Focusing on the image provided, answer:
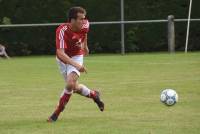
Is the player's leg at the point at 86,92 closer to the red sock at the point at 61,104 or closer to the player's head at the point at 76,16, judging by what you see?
the red sock at the point at 61,104

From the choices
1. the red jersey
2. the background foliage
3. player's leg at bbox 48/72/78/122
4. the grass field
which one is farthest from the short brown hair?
the background foliage

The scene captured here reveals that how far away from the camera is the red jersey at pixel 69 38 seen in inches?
392

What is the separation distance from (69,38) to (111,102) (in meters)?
2.59

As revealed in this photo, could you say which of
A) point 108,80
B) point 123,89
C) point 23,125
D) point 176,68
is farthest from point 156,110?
point 176,68

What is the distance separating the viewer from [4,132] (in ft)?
28.8

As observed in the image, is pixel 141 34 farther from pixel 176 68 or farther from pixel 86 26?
pixel 86 26

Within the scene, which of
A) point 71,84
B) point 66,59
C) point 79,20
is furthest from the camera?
point 71,84

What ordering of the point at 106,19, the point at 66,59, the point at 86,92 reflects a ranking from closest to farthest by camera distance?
the point at 66,59
the point at 86,92
the point at 106,19

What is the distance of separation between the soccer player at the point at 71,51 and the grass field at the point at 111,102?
340 mm

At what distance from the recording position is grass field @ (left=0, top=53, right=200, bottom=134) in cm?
908

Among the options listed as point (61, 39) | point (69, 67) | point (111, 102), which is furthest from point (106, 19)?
point (61, 39)

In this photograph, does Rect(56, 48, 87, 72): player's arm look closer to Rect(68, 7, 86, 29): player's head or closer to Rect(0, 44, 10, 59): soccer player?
Rect(68, 7, 86, 29): player's head

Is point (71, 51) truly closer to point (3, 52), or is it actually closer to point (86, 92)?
point (86, 92)

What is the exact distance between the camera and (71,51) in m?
10.3
